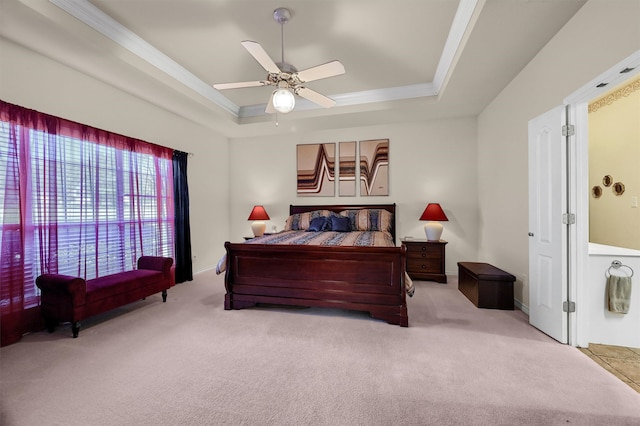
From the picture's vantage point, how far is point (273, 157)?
5281 millimetres

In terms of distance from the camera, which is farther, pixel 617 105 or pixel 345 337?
pixel 617 105

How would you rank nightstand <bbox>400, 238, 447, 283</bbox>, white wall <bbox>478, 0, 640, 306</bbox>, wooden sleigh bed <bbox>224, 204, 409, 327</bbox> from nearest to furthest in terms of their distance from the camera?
white wall <bbox>478, 0, 640, 306</bbox>
wooden sleigh bed <bbox>224, 204, 409, 327</bbox>
nightstand <bbox>400, 238, 447, 283</bbox>

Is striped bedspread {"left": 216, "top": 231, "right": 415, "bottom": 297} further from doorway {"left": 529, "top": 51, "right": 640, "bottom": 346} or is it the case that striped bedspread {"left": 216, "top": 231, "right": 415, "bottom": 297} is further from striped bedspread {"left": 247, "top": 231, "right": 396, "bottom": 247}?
doorway {"left": 529, "top": 51, "right": 640, "bottom": 346}

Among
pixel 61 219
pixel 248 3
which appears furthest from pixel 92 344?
pixel 248 3

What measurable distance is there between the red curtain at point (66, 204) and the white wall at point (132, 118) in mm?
210

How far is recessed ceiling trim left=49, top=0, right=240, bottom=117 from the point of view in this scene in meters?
2.19

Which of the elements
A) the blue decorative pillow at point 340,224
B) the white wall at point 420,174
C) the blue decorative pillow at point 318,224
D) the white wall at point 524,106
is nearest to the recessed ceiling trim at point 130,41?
the white wall at point 420,174

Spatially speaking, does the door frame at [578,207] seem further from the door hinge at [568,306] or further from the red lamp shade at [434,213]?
the red lamp shade at [434,213]

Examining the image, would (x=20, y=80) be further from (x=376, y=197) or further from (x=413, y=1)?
(x=376, y=197)

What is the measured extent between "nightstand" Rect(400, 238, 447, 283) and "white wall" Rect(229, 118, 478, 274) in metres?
0.51

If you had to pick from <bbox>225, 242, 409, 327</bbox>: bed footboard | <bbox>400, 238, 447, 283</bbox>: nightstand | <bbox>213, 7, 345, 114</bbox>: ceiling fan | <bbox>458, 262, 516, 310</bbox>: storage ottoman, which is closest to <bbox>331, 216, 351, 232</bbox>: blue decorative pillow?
<bbox>400, 238, 447, 283</bbox>: nightstand

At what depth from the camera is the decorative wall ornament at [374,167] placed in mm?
4672

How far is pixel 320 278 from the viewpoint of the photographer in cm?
281

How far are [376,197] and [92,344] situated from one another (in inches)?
164
